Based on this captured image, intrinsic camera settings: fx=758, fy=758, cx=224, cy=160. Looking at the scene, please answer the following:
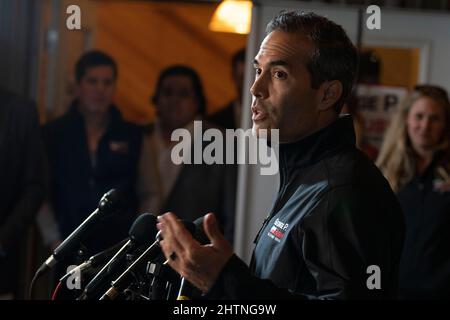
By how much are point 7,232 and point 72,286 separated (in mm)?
1568

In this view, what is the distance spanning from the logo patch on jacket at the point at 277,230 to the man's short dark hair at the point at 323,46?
0.82 ft

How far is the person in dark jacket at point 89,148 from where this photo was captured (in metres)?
3.06

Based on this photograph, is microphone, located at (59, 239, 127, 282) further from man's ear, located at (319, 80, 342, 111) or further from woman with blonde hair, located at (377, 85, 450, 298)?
woman with blonde hair, located at (377, 85, 450, 298)

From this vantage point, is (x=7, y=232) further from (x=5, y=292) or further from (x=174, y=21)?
(x=174, y=21)

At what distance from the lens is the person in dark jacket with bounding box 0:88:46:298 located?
9.24 feet

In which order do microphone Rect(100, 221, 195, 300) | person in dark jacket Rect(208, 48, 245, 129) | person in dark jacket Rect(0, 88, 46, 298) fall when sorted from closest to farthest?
microphone Rect(100, 221, 195, 300), person in dark jacket Rect(0, 88, 46, 298), person in dark jacket Rect(208, 48, 245, 129)

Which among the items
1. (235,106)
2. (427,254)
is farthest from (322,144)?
(235,106)

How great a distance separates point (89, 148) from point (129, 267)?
194cm

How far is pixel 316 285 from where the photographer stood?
45.2 inches

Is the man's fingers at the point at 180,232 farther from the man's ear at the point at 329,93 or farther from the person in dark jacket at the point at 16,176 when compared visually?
the person in dark jacket at the point at 16,176

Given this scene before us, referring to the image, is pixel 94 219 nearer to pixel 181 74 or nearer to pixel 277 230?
pixel 277 230

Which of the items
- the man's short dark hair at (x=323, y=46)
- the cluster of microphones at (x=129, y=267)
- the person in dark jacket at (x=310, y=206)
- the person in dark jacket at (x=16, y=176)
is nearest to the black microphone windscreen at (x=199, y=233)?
the cluster of microphones at (x=129, y=267)

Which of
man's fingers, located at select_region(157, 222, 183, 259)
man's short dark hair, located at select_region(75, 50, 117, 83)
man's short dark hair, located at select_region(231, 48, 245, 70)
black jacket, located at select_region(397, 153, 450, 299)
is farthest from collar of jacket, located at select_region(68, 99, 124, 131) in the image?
man's fingers, located at select_region(157, 222, 183, 259)

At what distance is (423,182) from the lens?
109 inches
